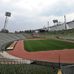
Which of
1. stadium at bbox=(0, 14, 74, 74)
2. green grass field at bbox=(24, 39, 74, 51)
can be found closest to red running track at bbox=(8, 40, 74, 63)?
stadium at bbox=(0, 14, 74, 74)

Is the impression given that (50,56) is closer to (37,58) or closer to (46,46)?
(37,58)

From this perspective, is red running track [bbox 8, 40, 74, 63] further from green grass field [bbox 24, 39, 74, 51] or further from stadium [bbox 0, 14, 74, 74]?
green grass field [bbox 24, 39, 74, 51]

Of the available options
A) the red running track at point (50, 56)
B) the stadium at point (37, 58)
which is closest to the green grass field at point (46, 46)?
the stadium at point (37, 58)

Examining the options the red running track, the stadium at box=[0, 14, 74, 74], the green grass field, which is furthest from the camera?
the green grass field

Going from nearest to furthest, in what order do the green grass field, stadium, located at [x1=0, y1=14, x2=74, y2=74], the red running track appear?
stadium, located at [x1=0, y1=14, x2=74, y2=74], the red running track, the green grass field

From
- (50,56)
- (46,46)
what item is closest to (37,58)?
(50,56)

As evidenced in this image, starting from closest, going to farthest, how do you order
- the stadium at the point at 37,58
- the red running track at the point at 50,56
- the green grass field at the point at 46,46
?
the stadium at the point at 37,58, the red running track at the point at 50,56, the green grass field at the point at 46,46

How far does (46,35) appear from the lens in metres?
86.7

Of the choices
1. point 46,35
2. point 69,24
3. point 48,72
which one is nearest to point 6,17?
point 46,35

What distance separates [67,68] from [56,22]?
409 ft

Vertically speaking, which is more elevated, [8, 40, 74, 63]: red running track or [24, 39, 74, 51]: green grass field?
[24, 39, 74, 51]: green grass field

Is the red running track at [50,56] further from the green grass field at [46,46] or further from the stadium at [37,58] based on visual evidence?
the green grass field at [46,46]

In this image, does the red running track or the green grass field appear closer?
the red running track

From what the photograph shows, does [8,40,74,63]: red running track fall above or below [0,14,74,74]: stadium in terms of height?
below
